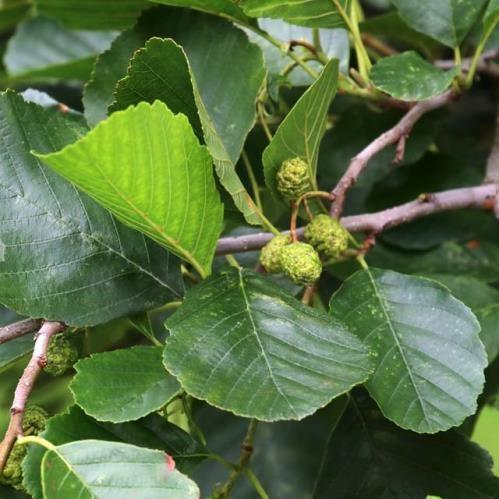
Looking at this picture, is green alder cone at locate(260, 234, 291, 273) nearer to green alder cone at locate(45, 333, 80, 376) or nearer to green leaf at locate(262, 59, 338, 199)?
green leaf at locate(262, 59, 338, 199)

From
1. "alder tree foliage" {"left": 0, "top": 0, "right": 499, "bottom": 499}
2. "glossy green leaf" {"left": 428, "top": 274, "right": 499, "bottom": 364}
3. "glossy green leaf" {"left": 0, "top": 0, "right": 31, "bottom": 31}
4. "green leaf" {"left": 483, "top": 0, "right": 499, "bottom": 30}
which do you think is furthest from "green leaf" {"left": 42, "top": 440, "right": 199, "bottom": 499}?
"glossy green leaf" {"left": 0, "top": 0, "right": 31, "bottom": 31}

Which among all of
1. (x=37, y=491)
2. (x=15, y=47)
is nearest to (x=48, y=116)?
(x=37, y=491)

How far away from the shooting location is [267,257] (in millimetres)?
827

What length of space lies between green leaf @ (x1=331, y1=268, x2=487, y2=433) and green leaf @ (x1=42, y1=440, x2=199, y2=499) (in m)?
0.22

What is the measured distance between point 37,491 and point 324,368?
26 cm

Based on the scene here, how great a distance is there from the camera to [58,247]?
0.82 meters

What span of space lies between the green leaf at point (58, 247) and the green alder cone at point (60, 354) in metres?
0.03

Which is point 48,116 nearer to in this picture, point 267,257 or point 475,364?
point 267,257

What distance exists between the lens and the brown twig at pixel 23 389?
2.26 feet

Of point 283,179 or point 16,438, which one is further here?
point 283,179

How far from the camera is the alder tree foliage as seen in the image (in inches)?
27.5

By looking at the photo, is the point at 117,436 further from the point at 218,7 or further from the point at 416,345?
the point at 218,7

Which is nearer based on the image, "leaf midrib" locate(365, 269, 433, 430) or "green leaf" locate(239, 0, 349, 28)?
"leaf midrib" locate(365, 269, 433, 430)

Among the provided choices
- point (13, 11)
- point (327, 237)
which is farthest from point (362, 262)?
point (13, 11)
